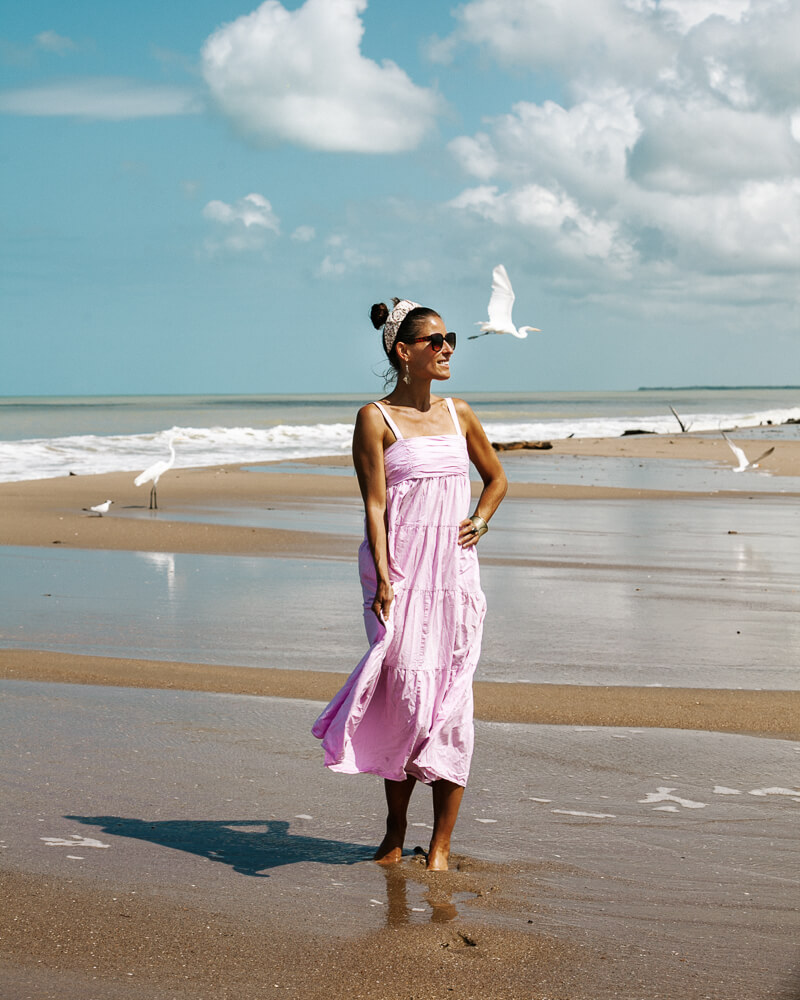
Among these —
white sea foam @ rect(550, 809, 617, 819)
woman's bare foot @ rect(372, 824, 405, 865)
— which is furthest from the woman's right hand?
white sea foam @ rect(550, 809, 617, 819)

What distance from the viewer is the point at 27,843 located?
384cm

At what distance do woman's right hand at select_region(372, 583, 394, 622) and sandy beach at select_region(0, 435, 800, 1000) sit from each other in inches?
32.8

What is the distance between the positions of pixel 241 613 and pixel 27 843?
4360mm

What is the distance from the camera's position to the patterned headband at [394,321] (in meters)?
3.95

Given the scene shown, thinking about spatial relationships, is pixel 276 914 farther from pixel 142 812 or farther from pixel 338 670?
pixel 338 670

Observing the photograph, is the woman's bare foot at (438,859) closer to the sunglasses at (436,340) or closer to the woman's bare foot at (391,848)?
the woman's bare foot at (391,848)

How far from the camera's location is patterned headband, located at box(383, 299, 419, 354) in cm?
395

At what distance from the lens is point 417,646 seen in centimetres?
375

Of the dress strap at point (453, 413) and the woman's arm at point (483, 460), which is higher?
the dress strap at point (453, 413)

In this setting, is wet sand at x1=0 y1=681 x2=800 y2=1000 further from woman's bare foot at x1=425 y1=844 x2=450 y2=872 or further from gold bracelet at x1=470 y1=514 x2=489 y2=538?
gold bracelet at x1=470 y1=514 x2=489 y2=538

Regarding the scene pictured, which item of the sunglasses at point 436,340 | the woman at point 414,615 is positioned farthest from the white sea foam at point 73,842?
the sunglasses at point 436,340

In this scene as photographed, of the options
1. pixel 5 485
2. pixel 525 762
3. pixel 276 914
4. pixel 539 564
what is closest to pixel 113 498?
pixel 5 485

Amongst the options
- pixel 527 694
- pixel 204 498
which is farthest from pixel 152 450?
pixel 527 694

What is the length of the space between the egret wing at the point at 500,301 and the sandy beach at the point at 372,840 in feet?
7.44
